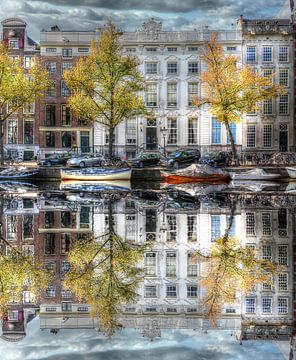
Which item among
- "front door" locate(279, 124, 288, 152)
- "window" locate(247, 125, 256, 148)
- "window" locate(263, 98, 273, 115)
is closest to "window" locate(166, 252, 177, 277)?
"window" locate(247, 125, 256, 148)

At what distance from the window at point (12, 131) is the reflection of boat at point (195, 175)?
32572 mm

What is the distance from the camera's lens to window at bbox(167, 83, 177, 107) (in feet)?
240

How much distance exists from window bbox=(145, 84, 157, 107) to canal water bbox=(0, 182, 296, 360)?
51.0 m

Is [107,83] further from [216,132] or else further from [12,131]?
[12,131]

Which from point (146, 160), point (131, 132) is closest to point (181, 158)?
point (146, 160)

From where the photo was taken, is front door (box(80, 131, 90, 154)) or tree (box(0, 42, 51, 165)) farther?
front door (box(80, 131, 90, 154))

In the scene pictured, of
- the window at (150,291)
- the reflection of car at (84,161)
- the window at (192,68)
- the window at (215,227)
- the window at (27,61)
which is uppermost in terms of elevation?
the window at (27,61)

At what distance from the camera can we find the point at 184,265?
14.0 m

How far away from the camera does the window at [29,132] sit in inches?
3061

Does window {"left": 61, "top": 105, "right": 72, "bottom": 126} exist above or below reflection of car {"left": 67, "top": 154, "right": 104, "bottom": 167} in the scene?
above

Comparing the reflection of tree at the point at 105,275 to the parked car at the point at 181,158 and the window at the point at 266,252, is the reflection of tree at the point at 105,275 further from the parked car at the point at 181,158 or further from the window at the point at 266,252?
the parked car at the point at 181,158

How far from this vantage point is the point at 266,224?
21.3m

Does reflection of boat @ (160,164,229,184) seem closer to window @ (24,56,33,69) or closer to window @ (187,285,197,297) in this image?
window @ (24,56,33,69)

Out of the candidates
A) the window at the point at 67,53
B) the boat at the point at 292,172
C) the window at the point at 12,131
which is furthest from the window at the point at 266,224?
the window at the point at 12,131
